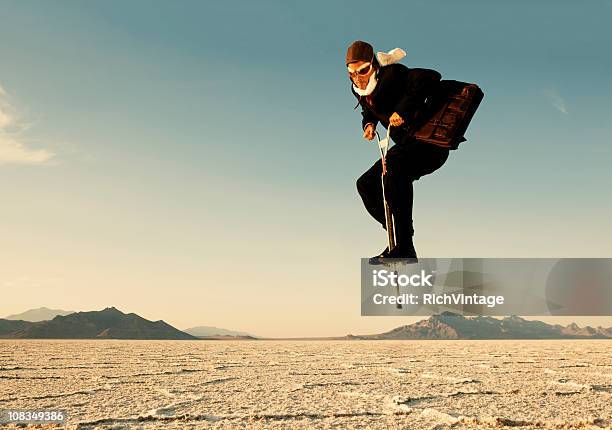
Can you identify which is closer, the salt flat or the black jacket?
the black jacket

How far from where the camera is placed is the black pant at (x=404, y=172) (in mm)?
2541

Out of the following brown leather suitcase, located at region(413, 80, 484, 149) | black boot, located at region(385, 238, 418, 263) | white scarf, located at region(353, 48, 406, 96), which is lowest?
black boot, located at region(385, 238, 418, 263)

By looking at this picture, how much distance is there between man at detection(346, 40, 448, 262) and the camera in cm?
247

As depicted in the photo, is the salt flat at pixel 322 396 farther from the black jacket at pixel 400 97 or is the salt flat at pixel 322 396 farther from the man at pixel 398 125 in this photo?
the black jacket at pixel 400 97

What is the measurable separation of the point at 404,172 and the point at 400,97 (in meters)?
0.32

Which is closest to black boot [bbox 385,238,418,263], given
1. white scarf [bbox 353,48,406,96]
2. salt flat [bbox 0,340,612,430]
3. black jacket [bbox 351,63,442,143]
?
black jacket [bbox 351,63,442,143]

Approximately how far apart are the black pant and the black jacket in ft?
0.24

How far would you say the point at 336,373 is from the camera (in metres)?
7.37

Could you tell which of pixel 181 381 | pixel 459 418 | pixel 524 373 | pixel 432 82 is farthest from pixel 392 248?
pixel 524 373

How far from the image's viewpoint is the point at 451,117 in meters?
2.44

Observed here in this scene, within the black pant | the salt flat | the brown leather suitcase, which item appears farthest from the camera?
the salt flat

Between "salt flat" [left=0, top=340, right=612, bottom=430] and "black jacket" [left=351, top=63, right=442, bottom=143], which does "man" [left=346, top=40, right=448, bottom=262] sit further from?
"salt flat" [left=0, top=340, right=612, bottom=430]

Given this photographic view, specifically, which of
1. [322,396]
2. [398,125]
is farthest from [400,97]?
[322,396]

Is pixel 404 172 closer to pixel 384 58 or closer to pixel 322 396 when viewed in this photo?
pixel 384 58
